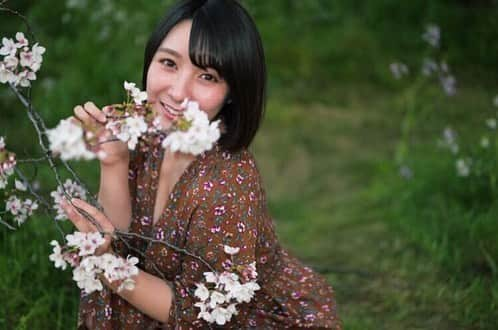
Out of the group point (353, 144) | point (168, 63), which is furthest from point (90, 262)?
point (353, 144)

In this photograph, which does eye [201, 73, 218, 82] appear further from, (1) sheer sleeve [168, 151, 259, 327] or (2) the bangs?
(1) sheer sleeve [168, 151, 259, 327]

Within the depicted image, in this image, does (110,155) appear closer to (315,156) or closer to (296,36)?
(315,156)

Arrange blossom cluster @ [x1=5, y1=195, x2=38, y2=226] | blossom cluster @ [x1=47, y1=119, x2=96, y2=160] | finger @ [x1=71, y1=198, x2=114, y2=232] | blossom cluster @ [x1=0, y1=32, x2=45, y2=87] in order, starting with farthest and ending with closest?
blossom cluster @ [x1=5, y1=195, x2=38, y2=226], finger @ [x1=71, y1=198, x2=114, y2=232], blossom cluster @ [x1=0, y1=32, x2=45, y2=87], blossom cluster @ [x1=47, y1=119, x2=96, y2=160]

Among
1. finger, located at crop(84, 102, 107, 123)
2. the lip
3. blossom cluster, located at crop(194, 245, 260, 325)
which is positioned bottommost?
blossom cluster, located at crop(194, 245, 260, 325)

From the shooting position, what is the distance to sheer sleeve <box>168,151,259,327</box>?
69.0 inches

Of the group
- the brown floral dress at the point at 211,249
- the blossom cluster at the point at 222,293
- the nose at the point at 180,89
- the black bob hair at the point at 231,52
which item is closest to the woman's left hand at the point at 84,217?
the brown floral dress at the point at 211,249

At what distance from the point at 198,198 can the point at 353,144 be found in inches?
117

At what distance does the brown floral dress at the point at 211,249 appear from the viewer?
1768 millimetres

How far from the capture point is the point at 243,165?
1889 mm

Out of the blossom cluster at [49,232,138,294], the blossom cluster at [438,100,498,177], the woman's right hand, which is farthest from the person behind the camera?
the blossom cluster at [438,100,498,177]

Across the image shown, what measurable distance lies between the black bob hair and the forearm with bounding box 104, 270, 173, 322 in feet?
1.42

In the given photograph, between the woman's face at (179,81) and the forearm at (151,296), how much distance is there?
407 mm

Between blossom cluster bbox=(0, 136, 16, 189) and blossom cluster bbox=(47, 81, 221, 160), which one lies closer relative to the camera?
blossom cluster bbox=(47, 81, 221, 160)

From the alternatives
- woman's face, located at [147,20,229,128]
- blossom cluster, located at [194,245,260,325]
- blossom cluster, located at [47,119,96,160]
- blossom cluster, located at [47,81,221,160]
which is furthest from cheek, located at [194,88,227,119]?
blossom cluster, located at [47,119,96,160]
